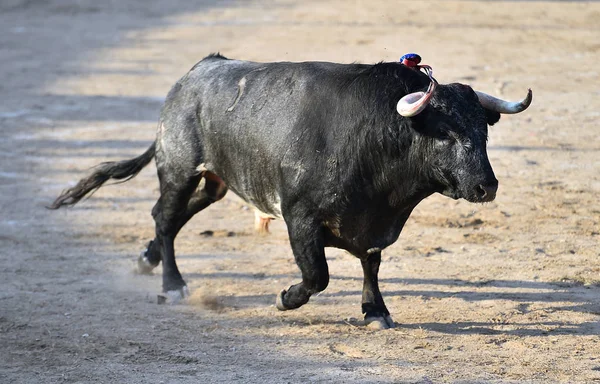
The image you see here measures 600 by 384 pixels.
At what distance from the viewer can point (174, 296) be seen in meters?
7.23

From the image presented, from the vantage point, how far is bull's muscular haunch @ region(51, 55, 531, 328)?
5805 mm

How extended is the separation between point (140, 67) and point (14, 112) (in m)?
2.52

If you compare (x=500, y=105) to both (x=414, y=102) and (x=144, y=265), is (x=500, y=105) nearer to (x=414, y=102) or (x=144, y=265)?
(x=414, y=102)

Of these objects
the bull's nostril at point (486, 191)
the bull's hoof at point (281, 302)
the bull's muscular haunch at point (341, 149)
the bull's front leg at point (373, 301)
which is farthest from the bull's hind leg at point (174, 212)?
the bull's nostril at point (486, 191)

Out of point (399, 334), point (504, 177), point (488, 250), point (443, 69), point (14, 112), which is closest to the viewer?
point (399, 334)

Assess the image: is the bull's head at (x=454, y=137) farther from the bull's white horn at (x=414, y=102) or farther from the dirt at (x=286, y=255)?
the dirt at (x=286, y=255)

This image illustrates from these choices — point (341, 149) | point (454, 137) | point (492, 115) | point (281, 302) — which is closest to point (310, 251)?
point (281, 302)

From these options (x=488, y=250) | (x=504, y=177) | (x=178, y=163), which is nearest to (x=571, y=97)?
(x=504, y=177)

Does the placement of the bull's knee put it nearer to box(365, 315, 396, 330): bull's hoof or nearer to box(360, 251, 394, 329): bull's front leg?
box(360, 251, 394, 329): bull's front leg

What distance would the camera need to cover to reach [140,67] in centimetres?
1463

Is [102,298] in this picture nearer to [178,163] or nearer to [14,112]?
[178,163]

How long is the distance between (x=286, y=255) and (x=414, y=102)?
2.74 m

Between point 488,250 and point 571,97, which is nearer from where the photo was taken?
point 488,250

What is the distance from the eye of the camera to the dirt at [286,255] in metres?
6.01
